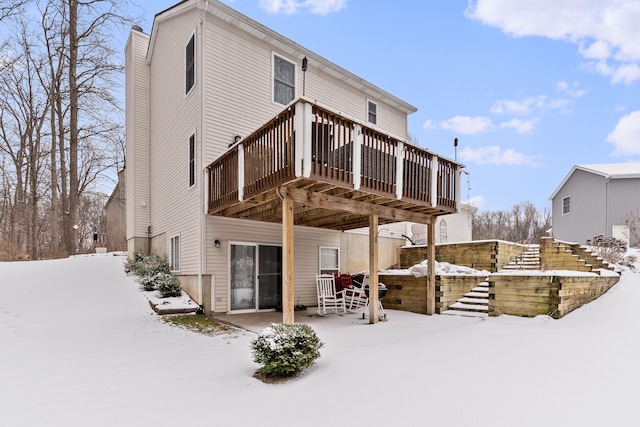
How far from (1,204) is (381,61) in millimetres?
25157

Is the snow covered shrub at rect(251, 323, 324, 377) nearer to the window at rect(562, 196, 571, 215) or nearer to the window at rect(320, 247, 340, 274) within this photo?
the window at rect(320, 247, 340, 274)

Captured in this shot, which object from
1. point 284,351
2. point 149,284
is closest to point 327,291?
point 149,284

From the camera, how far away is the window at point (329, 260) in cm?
1103

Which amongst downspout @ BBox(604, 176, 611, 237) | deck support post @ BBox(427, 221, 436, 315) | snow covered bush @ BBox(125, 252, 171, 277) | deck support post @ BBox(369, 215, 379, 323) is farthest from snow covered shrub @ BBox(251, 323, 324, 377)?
downspout @ BBox(604, 176, 611, 237)

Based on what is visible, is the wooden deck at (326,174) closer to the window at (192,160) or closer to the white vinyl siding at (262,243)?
the white vinyl siding at (262,243)

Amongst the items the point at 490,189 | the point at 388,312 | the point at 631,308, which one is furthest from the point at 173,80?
the point at 490,189

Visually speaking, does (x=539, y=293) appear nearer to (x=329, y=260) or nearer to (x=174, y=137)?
(x=329, y=260)

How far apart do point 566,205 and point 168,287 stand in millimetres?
22237

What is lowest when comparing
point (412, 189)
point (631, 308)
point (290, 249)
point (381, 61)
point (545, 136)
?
point (631, 308)

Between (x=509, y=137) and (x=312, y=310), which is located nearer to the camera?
(x=312, y=310)

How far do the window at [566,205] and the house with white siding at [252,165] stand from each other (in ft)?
49.0

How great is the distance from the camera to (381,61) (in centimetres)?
2105

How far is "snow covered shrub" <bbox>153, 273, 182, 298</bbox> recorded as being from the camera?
945 cm

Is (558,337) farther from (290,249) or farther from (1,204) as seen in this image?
(1,204)
